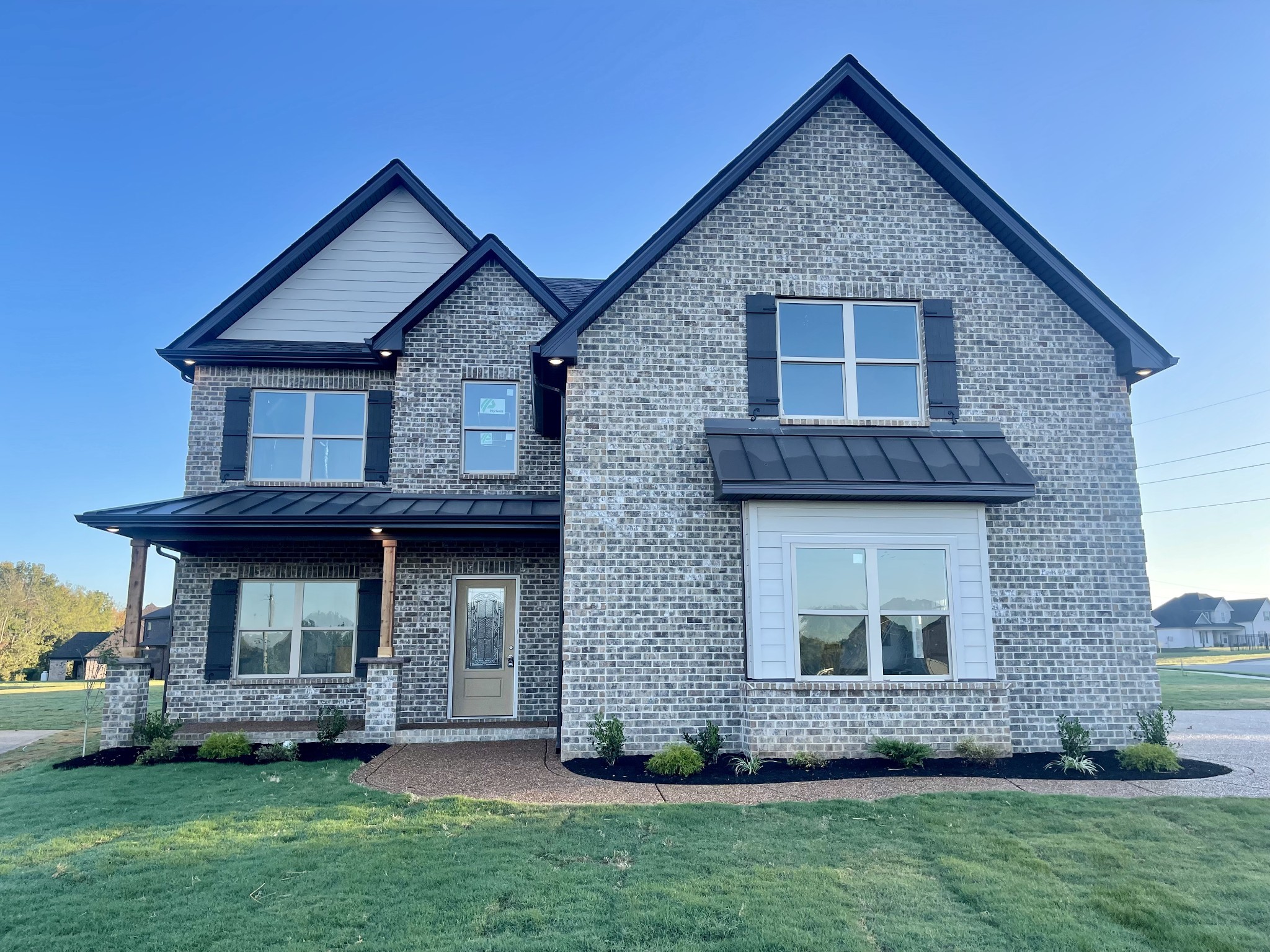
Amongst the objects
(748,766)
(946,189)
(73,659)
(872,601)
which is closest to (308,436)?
(748,766)

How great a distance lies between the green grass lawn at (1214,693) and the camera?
640 inches

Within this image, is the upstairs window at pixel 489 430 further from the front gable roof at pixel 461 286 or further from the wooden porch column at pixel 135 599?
the wooden porch column at pixel 135 599

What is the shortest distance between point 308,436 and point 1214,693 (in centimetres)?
2282

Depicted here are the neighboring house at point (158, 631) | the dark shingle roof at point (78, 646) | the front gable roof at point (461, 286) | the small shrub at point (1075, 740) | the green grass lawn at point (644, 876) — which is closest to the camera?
the green grass lawn at point (644, 876)

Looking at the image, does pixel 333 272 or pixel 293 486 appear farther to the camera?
pixel 333 272

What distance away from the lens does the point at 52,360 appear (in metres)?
34.1

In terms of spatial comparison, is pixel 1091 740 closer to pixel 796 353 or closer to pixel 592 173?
pixel 796 353

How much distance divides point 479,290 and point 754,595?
301 inches

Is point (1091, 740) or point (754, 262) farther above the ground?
point (754, 262)

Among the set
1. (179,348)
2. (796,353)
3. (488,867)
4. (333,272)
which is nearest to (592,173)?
(333,272)

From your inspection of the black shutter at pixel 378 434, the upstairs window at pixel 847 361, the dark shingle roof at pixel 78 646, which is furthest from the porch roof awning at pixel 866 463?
the dark shingle roof at pixel 78 646

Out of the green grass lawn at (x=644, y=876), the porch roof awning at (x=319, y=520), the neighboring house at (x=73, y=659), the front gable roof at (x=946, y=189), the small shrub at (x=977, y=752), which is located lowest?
the neighboring house at (x=73, y=659)

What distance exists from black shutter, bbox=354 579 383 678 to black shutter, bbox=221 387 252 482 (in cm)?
297

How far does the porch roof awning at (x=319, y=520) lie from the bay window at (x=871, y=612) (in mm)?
4014
